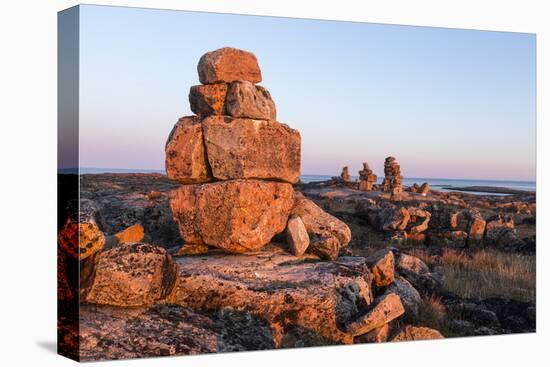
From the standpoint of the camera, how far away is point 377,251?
627 inches

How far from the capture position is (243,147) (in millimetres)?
14711

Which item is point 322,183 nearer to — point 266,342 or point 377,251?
point 377,251

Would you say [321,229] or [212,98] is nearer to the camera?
[212,98]

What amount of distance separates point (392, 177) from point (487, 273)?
2.34 meters

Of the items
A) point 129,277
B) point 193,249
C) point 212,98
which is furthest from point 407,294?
point 129,277

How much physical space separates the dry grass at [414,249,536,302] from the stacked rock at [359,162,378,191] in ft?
5.11

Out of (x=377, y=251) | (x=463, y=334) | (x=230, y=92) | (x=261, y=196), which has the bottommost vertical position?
(x=463, y=334)

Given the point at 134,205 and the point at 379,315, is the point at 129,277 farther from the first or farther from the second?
the point at 134,205

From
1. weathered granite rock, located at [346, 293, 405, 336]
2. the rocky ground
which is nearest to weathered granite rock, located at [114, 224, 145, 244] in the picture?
the rocky ground

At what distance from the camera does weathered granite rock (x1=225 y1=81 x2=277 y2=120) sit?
14.8 m

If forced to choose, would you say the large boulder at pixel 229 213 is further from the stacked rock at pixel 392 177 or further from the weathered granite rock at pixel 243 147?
the stacked rock at pixel 392 177

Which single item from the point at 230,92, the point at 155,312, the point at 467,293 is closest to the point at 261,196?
the point at 230,92

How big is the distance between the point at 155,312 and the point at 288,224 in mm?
3070

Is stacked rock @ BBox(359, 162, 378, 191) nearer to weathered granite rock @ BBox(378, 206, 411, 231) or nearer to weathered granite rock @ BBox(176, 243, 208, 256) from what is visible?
weathered granite rock @ BBox(378, 206, 411, 231)
